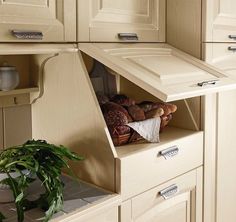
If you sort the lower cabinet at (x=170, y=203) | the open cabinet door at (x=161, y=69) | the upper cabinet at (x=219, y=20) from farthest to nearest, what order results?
the upper cabinet at (x=219, y=20), the lower cabinet at (x=170, y=203), the open cabinet door at (x=161, y=69)

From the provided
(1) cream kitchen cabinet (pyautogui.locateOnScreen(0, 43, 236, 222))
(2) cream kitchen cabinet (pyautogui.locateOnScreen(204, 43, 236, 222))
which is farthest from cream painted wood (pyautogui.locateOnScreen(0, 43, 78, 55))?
(2) cream kitchen cabinet (pyautogui.locateOnScreen(204, 43, 236, 222))

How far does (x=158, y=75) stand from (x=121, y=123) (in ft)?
0.75

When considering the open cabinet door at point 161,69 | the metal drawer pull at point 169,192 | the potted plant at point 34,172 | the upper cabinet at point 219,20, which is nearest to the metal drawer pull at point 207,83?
the open cabinet door at point 161,69

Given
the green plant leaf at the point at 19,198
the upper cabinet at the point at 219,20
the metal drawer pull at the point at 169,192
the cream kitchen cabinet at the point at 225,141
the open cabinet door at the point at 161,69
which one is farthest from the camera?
the cream kitchen cabinet at the point at 225,141

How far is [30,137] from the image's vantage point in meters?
1.59

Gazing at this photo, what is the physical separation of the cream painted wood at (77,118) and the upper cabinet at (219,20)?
0.67 metres

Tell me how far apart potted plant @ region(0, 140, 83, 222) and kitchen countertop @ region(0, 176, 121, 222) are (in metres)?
0.03

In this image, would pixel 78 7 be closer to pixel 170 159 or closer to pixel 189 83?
pixel 189 83

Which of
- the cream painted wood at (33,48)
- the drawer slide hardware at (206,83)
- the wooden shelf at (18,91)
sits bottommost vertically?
the wooden shelf at (18,91)

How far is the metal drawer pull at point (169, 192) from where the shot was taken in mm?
1482

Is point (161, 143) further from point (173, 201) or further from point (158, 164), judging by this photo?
point (173, 201)

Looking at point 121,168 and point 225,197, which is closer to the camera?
point 121,168

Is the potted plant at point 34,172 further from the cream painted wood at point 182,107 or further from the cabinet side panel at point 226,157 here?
the cabinet side panel at point 226,157

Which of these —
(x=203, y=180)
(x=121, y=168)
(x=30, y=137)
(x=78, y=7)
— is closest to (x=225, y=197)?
(x=203, y=180)
